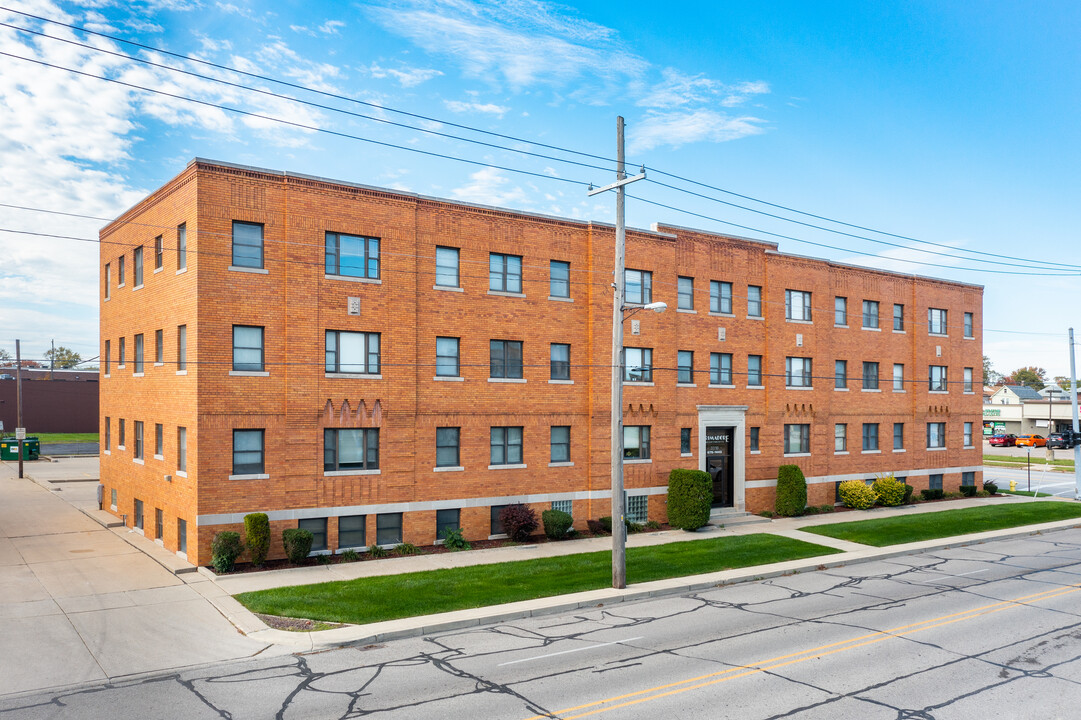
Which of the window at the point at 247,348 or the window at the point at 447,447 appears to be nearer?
the window at the point at 247,348

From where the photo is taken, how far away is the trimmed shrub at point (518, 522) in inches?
1070

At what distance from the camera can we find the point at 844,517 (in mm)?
34781

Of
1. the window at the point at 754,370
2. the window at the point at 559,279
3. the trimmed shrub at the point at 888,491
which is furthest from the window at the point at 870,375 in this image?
the window at the point at 559,279

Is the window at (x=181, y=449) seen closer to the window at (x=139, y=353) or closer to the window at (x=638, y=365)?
the window at (x=139, y=353)

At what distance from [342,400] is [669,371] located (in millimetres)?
13741

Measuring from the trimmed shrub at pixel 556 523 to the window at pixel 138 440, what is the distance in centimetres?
1555

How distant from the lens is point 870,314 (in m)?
40.0

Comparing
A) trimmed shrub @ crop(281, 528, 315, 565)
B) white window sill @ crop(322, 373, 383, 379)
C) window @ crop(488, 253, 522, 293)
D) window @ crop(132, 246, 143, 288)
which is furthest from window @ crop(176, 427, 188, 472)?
window @ crop(488, 253, 522, 293)

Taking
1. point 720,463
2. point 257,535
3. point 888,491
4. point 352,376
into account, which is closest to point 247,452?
point 257,535

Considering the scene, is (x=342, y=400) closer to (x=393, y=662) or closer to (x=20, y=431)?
(x=393, y=662)

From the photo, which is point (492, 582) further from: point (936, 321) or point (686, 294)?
point (936, 321)

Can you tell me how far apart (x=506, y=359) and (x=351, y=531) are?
27.0 ft

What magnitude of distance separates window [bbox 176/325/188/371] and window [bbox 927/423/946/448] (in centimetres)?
3776

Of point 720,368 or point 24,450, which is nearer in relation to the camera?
point 720,368
